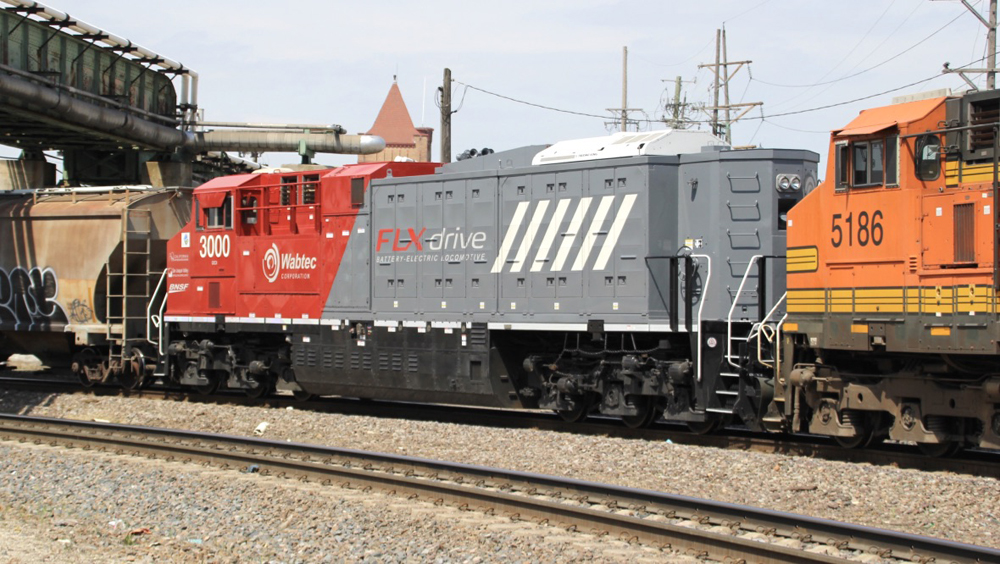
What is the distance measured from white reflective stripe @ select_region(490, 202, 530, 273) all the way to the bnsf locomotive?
31 millimetres

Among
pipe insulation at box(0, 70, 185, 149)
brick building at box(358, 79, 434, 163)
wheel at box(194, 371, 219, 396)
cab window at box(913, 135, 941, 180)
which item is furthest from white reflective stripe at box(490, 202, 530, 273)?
brick building at box(358, 79, 434, 163)

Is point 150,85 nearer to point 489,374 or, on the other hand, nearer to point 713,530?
point 489,374

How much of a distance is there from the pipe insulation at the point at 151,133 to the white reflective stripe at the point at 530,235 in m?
15.5

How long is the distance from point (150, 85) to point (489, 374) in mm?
23127

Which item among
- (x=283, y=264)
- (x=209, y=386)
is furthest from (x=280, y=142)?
(x=283, y=264)

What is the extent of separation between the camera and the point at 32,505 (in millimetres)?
10617

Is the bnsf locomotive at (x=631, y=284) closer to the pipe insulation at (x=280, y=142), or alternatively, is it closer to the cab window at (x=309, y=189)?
the cab window at (x=309, y=189)

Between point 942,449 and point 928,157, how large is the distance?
3.35m

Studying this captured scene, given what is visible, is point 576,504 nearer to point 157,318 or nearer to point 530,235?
point 530,235

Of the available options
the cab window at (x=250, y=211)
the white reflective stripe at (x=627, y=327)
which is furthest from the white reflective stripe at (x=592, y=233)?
the cab window at (x=250, y=211)

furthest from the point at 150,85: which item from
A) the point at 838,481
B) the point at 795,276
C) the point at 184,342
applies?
the point at 838,481

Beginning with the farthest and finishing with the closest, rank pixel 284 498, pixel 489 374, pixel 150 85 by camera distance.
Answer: pixel 150 85 < pixel 489 374 < pixel 284 498

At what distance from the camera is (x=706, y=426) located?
13.8 m

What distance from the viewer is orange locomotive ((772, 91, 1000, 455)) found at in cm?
1059
